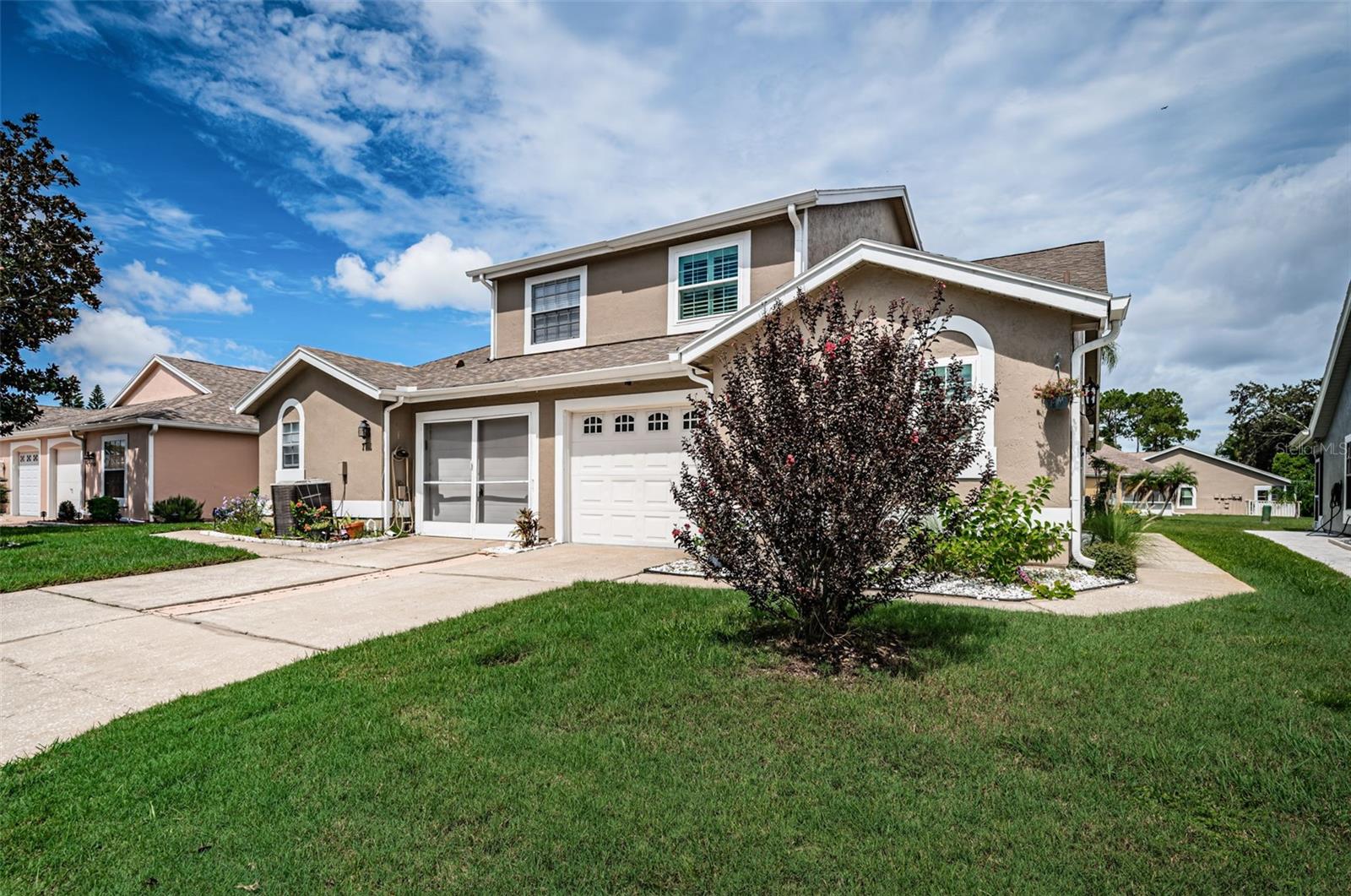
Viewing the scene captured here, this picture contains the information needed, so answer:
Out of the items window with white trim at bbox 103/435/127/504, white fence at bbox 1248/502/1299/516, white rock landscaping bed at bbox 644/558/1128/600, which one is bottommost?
white fence at bbox 1248/502/1299/516

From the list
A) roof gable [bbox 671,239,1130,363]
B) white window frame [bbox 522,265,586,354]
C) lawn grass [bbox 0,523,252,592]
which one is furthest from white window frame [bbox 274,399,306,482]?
roof gable [bbox 671,239,1130,363]

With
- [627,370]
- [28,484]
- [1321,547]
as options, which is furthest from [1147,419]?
[28,484]

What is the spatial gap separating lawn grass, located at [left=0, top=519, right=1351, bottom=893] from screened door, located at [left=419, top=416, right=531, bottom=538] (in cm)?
738

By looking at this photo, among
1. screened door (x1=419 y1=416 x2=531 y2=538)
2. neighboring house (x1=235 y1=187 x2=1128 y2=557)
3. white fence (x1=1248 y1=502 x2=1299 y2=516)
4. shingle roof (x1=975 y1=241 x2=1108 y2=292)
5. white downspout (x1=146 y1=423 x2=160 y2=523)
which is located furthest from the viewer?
white fence (x1=1248 y1=502 x2=1299 y2=516)

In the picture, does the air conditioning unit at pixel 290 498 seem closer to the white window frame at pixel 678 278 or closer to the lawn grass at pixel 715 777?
the white window frame at pixel 678 278

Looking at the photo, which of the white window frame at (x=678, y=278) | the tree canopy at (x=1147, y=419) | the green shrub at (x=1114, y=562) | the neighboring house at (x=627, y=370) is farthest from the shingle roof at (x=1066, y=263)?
the tree canopy at (x=1147, y=419)

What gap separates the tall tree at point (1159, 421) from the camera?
186 feet

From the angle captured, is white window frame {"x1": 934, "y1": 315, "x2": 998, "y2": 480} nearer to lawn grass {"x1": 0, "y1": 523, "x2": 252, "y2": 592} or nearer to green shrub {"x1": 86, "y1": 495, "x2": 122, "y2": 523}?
lawn grass {"x1": 0, "y1": 523, "x2": 252, "y2": 592}

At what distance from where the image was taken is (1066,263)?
1043cm

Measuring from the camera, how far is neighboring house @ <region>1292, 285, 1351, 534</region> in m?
15.4

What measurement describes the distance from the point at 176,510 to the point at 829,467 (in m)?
20.5

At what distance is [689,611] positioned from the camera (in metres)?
5.95

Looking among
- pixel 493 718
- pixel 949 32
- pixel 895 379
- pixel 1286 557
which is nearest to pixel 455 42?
pixel 949 32

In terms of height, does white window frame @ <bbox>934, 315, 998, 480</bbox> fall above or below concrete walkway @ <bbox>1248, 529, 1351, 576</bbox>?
above
